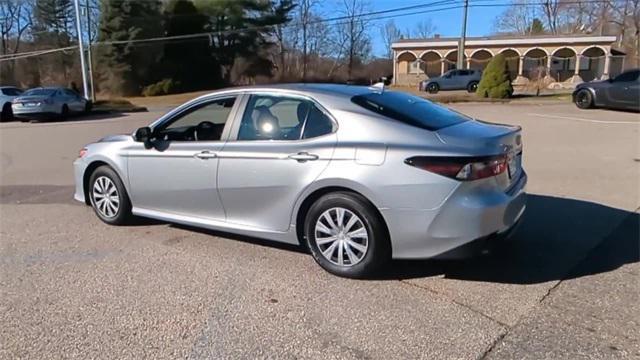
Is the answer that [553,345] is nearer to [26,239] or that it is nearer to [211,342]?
[211,342]

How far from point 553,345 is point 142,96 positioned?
4472 centimetres

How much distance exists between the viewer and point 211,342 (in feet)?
9.66

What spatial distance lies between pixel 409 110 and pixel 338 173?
2.92 feet

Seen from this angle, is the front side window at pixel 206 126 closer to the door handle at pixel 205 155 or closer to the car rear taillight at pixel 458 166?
the door handle at pixel 205 155

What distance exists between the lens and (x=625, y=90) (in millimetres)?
17547

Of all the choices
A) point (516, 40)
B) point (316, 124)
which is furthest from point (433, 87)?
point (316, 124)

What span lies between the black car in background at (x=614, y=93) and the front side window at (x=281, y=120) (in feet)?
57.1

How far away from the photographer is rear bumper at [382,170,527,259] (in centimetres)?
339


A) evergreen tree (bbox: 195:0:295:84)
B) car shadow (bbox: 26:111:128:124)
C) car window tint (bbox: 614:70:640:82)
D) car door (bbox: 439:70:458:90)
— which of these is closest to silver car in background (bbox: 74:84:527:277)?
car window tint (bbox: 614:70:640:82)

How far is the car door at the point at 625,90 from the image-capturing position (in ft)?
56.6

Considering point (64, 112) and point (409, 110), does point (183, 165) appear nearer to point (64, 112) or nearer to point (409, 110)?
point (409, 110)

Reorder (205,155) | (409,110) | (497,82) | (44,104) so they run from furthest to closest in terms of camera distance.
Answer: (497,82)
(44,104)
(205,155)
(409,110)

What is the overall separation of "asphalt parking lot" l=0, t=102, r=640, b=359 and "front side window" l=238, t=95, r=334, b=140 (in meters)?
1.09

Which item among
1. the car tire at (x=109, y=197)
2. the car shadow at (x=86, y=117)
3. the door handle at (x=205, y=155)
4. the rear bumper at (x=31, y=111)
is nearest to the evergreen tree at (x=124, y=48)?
the car shadow at (x=86, y=117)
